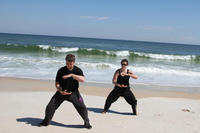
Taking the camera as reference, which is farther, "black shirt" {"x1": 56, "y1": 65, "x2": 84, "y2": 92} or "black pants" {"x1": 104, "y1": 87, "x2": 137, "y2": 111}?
"black pants" {"x1": 104, "y1": 87, "x2": 137, "y2": 111}

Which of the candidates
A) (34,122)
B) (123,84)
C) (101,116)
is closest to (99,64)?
(123,84)

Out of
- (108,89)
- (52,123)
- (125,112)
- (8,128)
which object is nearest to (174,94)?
(108,89)

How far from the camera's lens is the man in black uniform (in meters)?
4.69

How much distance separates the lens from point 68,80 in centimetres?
481

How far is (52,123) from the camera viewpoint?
530cm

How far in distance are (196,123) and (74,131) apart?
2.67 metres

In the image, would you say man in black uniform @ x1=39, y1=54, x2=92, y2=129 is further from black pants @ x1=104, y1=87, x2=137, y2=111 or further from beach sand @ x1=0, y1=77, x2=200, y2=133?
black pants @ x1=104, y1=87, x2=137, y2=111

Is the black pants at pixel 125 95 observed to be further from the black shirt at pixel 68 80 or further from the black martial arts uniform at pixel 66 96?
the black shirt at pixel 68 80

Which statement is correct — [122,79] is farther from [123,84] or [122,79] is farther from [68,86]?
[68,86]

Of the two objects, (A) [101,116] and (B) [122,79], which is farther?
(B) [122,79]

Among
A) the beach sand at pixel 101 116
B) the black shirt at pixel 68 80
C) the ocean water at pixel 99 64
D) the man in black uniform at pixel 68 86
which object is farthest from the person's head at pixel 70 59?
the ocean water at pixel 99 64

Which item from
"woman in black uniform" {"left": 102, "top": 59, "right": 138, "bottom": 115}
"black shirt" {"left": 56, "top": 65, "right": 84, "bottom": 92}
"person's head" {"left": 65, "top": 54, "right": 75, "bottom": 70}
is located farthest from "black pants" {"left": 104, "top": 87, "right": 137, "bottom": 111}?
"person's head" {"left": 65, "top": 54, "right": 75, "bottom": 70}

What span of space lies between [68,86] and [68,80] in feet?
0.45

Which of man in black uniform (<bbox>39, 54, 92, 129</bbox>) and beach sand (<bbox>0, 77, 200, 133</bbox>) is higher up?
man in black uniform (<bbox>39, 54, 92, 129</bbox>)
